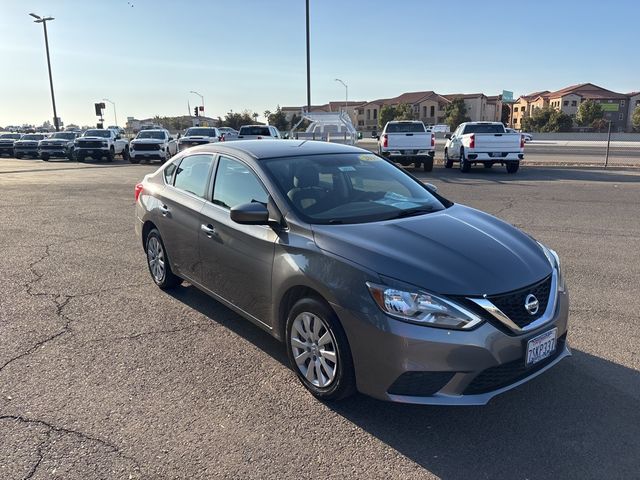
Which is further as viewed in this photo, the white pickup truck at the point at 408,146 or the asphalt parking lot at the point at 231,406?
the white pickup truck at the point at 408,146

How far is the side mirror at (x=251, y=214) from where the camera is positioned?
3711 mm

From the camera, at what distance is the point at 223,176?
182 inches

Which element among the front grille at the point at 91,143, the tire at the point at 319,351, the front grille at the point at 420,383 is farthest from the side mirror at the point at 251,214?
the front grille at the point at 91,143

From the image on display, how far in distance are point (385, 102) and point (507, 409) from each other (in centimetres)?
13041

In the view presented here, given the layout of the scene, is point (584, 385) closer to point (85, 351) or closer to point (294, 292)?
point (294, 292)

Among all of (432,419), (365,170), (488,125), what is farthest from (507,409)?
(488,125)

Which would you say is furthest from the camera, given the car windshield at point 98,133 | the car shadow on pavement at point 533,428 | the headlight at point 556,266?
the car windshield at point 98,133

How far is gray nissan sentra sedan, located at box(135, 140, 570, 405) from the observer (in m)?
2.94

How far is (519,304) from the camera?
307 cm

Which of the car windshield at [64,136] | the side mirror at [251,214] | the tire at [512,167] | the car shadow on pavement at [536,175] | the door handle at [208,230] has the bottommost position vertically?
the car shadow on pavement at [536,175]

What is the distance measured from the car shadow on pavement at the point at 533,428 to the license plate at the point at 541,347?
15.5 inches

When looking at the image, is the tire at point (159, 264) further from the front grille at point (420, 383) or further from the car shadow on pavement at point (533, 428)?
the front grille at point (420, 383)

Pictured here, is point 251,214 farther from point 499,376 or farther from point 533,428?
point 533,428

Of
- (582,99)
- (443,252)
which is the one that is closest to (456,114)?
(582,99)
